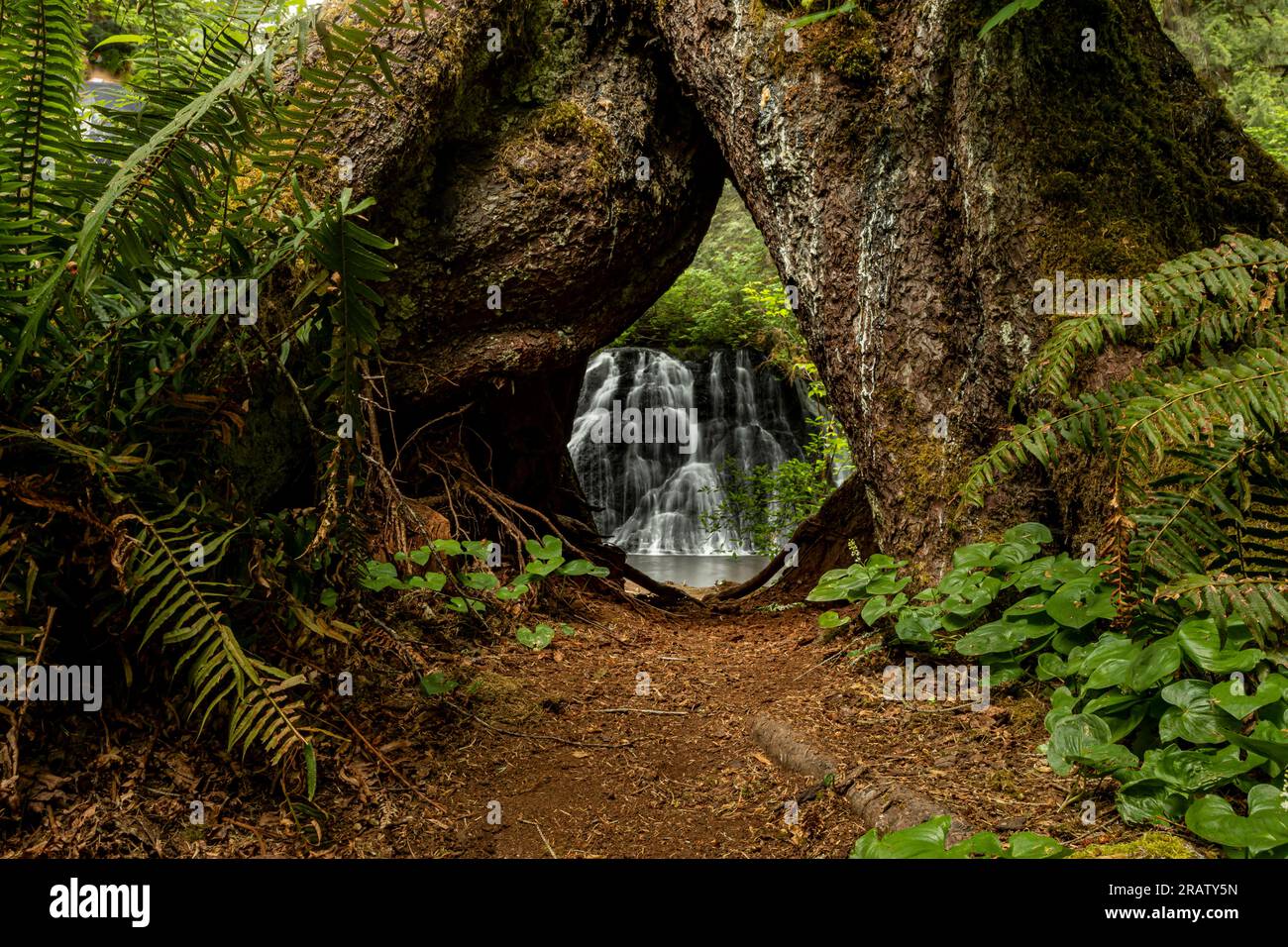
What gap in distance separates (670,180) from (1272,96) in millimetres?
9343

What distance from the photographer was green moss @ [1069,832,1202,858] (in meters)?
1.76

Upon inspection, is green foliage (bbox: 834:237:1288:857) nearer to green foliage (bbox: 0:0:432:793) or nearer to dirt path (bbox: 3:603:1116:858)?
dirt path (bbox: 3:603:1116:858)

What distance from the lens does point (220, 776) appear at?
7.43 ft

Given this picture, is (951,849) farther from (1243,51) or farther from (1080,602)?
(1243,51)

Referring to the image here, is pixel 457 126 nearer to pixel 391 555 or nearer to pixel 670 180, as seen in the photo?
pixel 670 180

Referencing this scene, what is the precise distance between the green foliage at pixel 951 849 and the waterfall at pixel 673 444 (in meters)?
7.61

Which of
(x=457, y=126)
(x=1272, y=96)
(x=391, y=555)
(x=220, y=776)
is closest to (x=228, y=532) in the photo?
(x=220, y=776)

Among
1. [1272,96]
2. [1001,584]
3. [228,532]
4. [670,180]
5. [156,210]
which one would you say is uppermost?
[1272,96]

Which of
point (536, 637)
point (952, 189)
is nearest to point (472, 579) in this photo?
point (536, 637)

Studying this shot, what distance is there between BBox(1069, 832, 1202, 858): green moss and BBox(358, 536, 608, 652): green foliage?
2.06 metres

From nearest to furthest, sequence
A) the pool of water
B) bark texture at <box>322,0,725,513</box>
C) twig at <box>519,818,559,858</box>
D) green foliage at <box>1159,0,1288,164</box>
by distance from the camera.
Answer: twig at <box>519,818,559,858</box> → bark texture at <box>322,0,725,513</box> → the pool of water → green foliage at <box>1159,0,1288,164</box>

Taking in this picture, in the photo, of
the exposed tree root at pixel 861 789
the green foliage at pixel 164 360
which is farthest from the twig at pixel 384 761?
the exposed tree root at pixel 861 789

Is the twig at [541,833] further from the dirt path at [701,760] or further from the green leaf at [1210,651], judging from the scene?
the green leaf at [1210,651]

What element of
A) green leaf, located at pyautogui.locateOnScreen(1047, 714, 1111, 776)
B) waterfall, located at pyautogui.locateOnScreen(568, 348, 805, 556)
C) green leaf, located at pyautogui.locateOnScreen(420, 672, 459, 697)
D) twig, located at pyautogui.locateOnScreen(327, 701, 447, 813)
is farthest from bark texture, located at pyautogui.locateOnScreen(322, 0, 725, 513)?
waterfall, located at pyautogui.locateOnScreen(568, 348, 805, 556)
